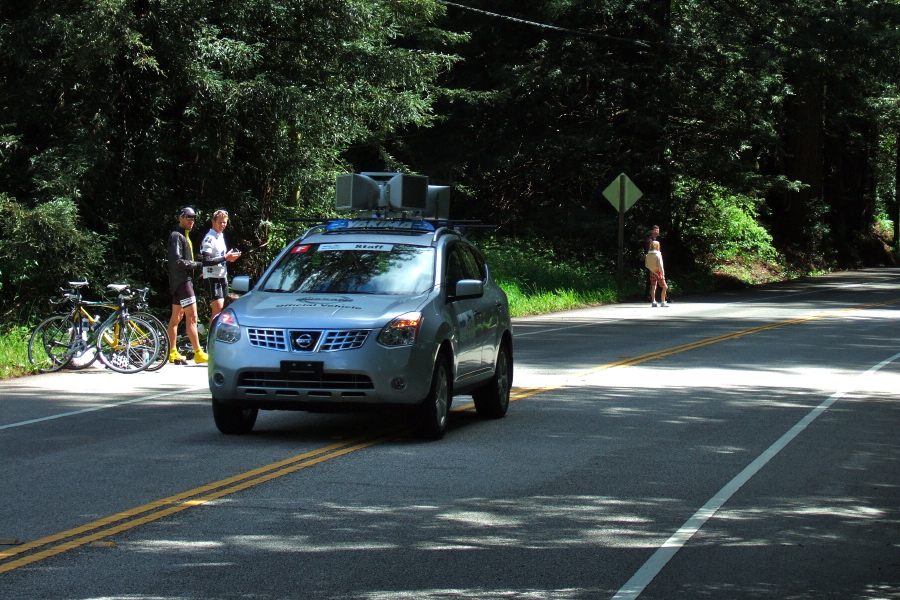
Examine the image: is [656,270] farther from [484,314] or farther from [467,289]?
[467,289]

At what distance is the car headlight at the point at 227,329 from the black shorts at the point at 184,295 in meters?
6.21

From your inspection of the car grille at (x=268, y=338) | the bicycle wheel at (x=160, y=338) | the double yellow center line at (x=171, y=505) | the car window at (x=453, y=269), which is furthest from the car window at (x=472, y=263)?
the bicycle wheel at (x=160, y=338)

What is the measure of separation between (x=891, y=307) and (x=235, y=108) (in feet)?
56.2

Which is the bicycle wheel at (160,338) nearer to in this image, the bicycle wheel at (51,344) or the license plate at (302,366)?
the bicycle wheel at (51,344)

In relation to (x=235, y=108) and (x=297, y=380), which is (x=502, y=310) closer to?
(x=297, y=380)

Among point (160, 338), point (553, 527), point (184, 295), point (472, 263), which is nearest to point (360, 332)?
point (472, 263)

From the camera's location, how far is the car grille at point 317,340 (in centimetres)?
985

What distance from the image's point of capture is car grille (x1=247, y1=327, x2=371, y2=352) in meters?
9.85

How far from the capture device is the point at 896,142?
65188mm

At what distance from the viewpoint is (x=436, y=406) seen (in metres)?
10.2

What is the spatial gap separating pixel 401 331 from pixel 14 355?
26.3 feet

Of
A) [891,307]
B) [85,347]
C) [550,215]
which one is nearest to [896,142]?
[550,215]

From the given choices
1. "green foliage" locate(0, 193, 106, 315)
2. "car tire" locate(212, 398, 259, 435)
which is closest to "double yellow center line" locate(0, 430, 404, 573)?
"car tire" locate(212, 398, 259, 435)

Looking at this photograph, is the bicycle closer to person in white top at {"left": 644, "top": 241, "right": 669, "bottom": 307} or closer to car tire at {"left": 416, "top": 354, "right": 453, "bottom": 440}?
car tire at {"left": 416, "top": 354, "right": 453, "bottom": 440}
